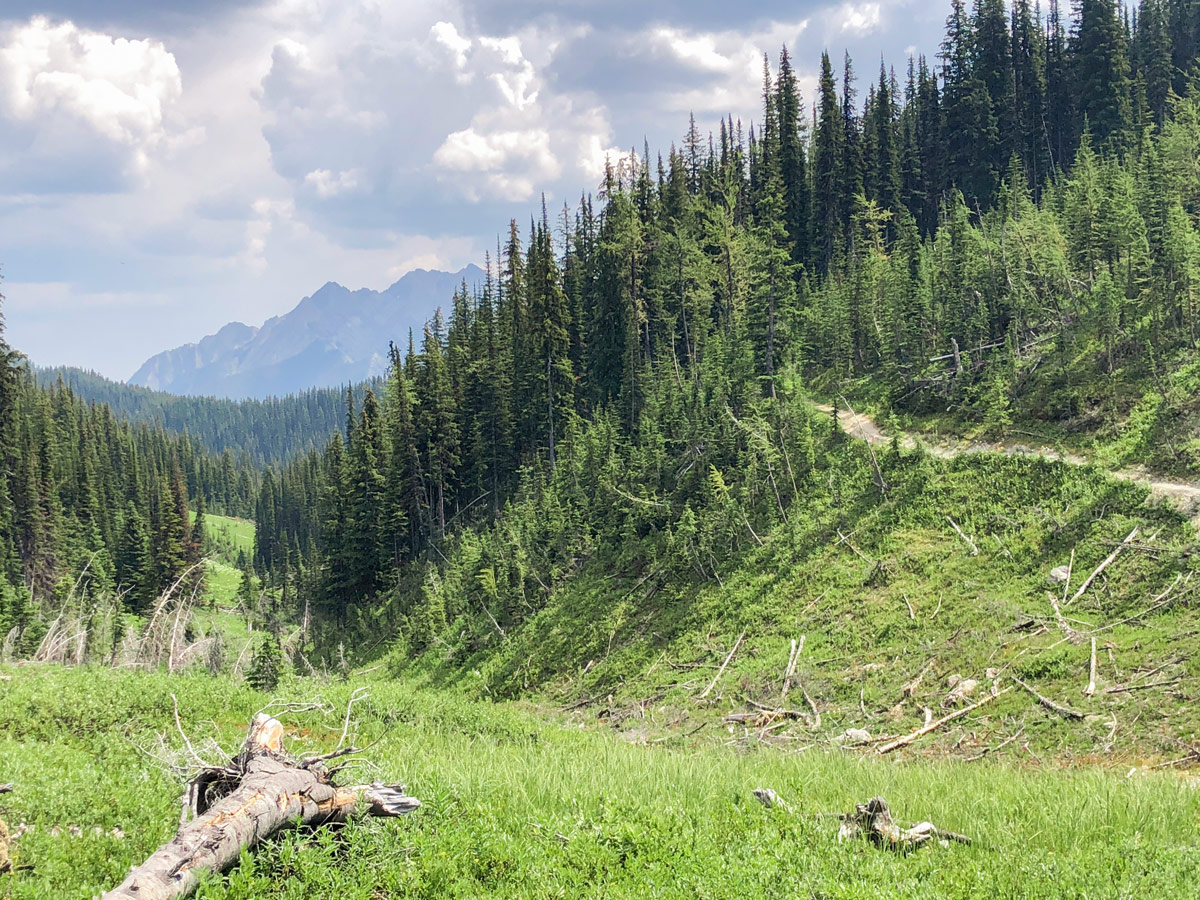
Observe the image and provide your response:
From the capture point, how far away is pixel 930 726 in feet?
45.2

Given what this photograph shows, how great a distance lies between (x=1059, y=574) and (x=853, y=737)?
24.1 ft

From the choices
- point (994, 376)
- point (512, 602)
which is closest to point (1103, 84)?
point (994, 376)

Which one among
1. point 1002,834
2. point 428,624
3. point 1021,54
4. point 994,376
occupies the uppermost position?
point 1021,54

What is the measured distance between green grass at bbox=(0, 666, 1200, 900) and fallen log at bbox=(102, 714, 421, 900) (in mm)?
172

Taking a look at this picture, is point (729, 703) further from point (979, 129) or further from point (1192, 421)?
point (979, 129)

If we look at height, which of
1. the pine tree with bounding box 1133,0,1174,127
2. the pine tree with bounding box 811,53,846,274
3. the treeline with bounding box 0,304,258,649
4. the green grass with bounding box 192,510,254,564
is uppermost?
the pine tree with bounding box 1133,0,1174,127

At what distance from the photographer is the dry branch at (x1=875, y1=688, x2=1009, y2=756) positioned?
1345 cm

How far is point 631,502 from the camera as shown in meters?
31.2

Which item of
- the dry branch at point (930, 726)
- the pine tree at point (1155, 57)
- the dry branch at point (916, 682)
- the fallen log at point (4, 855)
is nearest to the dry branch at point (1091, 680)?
the dry branch at point (930, 726)

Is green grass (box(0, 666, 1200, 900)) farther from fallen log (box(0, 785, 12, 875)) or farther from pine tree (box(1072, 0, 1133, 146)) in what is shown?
pine tree (box(1072, 0, 1133, 146))

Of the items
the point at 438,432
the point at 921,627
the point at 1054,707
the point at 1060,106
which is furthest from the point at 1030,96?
the point at 1054,707

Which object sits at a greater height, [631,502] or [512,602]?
[631,502]

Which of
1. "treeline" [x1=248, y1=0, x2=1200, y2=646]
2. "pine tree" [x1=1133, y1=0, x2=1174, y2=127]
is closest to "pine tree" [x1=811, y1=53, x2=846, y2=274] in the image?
"treeline" [x1=248, y1=0, x2=1200, y2=646]

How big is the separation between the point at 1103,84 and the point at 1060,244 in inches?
1478
